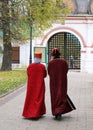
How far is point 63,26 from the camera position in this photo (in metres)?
44.7

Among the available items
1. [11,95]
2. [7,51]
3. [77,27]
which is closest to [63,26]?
[77,27]

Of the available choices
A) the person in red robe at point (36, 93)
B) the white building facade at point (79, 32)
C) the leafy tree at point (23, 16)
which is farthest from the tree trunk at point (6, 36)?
the person in red robe at point (36, 93)

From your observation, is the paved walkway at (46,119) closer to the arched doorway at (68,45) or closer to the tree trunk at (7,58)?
the tree trunk at (7,58)

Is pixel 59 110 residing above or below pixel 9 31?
below

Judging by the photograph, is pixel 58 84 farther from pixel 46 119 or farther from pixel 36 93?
pixel 46 119

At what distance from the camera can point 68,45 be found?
48125 millimetres

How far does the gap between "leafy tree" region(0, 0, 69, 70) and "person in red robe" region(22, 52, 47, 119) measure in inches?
757

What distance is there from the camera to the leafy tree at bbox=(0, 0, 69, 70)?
3294cm

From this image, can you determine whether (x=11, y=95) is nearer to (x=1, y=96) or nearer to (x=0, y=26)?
(x=1, y=96)

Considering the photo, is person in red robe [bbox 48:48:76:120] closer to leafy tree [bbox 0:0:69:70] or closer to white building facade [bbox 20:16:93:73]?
leafy tree [bbox 0:0:69:70]

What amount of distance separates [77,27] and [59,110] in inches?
1277

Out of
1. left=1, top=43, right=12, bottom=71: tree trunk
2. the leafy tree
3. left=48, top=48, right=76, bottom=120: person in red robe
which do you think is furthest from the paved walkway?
left=1, top=43, right=12, bottom=71: tree trunk

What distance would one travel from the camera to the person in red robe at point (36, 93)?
505 inches

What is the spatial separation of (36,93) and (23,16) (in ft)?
69.1
